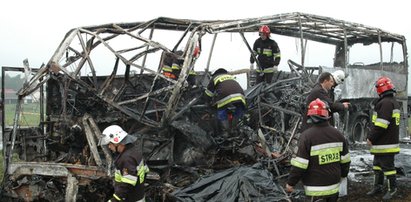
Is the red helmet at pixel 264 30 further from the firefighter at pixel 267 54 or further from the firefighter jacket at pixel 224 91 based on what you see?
the firefighter jacket at pixel 224 91

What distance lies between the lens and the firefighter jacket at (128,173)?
3.98 m

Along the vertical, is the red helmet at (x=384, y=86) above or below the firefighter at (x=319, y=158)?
above

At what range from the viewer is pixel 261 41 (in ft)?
28.7

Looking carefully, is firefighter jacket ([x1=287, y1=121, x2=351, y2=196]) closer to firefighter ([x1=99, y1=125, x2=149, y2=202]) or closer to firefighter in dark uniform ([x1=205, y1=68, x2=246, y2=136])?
firefighter ([x1=99, y1=125, x2=149, y2=202])

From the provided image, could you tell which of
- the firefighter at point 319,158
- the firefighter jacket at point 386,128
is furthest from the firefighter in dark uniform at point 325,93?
the firefighter at point 319,158

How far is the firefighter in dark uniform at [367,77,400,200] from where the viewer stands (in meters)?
5.66

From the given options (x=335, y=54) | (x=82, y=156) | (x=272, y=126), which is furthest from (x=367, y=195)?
(x=335, y=54)

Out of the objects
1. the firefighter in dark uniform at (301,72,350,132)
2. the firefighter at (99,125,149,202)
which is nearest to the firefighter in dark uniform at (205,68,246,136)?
the firefighter in dark uniform at (301,72,350,132)

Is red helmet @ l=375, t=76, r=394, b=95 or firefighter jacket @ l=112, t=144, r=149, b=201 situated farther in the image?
red helmet @ l=375, t=76, r=394, b=95

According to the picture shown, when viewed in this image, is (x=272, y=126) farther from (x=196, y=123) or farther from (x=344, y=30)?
(x=344, y=30)

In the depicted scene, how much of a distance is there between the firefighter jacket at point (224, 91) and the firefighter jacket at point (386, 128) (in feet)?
6.55

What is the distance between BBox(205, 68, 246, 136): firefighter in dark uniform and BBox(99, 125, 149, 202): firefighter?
2513 millimetres

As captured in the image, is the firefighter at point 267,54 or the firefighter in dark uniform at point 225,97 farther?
the firefighter at point 267,54

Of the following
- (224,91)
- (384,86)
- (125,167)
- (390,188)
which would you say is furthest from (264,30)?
(125,167)
